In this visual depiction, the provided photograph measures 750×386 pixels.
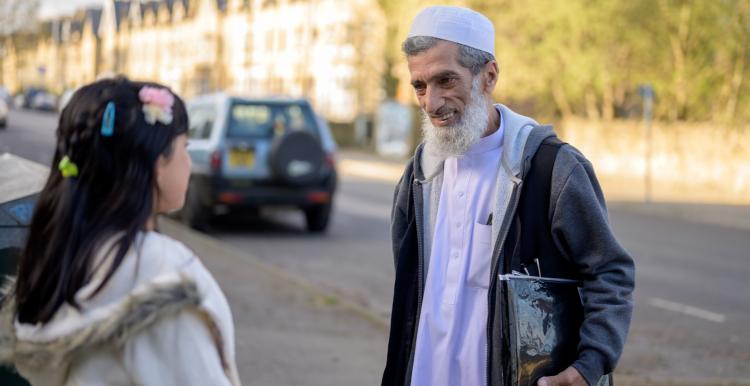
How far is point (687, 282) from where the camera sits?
11547mm

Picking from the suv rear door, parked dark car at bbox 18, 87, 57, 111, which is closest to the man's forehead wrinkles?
the suv rear door

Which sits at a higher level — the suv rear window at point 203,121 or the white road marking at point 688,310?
the suv rear window at point 203,121

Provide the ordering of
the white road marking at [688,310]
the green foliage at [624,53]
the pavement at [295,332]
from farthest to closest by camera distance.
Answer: the green foliage at [624,53]
the white road marking at [688,310]
the pavement at [295,332]

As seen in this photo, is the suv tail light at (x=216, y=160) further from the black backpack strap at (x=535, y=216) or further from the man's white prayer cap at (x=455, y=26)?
the black backpack strap at (x=535, y=216)

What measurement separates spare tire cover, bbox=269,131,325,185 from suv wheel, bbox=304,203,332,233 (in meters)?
0.52

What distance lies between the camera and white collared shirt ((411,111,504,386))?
2.93m

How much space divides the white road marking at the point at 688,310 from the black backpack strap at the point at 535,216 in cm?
686

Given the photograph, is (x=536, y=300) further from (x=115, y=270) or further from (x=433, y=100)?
(x=115, y=270)

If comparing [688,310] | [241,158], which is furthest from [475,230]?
[241,158]

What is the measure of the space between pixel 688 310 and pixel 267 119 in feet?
21.2

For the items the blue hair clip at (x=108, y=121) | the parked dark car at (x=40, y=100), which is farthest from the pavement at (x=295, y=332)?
the parked dark car at (x=40, y=100)

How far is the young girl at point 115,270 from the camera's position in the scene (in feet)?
6.48

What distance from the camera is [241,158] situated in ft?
45.2

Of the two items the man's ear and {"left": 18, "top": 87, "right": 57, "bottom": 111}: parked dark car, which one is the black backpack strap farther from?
{"left": 18, "top": 87, "right": 57, "bottom": 111}: parked dark car
